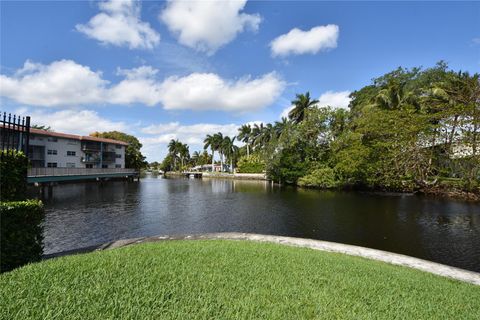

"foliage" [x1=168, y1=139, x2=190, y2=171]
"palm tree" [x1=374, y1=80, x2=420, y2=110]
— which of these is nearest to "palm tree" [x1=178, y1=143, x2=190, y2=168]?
"foliage" [x1=168, y1=139, x2=190, y2=171]

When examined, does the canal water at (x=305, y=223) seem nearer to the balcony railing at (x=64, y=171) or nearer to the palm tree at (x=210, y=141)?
the balcony railing at (x=64, y=171)

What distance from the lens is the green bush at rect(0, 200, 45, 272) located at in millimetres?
5262

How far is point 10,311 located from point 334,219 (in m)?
17.4

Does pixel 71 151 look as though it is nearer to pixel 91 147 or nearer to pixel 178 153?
pixel 91 147

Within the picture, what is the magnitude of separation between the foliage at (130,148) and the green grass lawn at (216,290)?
71571 millimetres

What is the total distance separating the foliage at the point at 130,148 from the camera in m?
71.2

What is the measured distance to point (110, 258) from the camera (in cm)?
507

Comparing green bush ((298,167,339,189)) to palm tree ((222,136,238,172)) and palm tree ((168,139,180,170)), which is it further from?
palm tree ((168,139,180,170))

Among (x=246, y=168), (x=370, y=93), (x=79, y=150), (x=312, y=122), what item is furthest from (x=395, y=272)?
(x=246, y=168)

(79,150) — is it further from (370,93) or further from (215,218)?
(370,93)

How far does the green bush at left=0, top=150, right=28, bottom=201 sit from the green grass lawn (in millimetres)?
2904

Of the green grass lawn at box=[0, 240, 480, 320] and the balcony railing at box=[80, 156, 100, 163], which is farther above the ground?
the balcony railing at box=[80, 156, 100, 163]

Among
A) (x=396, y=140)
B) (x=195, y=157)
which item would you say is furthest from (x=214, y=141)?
(x=396, y=140)

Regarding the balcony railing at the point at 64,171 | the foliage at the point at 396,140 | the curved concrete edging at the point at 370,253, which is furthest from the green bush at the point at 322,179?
the balcony railing at the point at 64,171
